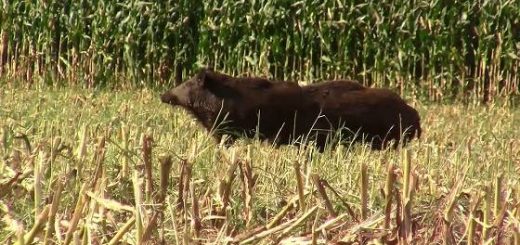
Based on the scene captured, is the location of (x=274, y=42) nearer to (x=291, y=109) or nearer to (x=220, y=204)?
(x=291, y=109)

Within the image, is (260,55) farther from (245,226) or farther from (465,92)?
(245,226)

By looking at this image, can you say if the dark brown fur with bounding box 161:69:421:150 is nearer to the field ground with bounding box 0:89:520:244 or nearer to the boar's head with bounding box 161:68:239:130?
the boar's head with bounding box 161:68:239:130

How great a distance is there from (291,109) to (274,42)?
206 inches

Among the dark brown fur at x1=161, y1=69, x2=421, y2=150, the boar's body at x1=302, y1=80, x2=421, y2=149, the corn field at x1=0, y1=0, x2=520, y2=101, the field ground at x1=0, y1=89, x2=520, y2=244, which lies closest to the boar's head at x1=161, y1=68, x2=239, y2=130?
the dark brown fur at x1=161, y1=69, x2=421, y2=150

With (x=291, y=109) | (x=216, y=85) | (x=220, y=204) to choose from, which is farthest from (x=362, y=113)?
(x=220, y=204)

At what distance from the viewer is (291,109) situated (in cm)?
618

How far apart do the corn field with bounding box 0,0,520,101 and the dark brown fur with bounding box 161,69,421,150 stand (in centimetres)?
475

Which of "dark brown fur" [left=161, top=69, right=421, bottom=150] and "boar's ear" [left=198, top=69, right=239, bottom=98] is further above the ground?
"boar's ear" [left=198, top=69, right=239, bottom=98]

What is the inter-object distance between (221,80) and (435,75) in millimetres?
5273

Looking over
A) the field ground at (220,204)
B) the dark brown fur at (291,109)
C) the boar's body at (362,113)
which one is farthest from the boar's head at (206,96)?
the field ground at (220,204)

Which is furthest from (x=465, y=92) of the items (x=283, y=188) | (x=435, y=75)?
(x=283, y=188)

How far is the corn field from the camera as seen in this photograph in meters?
11.1

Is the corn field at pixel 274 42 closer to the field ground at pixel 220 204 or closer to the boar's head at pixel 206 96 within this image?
the boar's head at pixel 206 96

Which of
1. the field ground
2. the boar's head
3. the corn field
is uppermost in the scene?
the field ground
